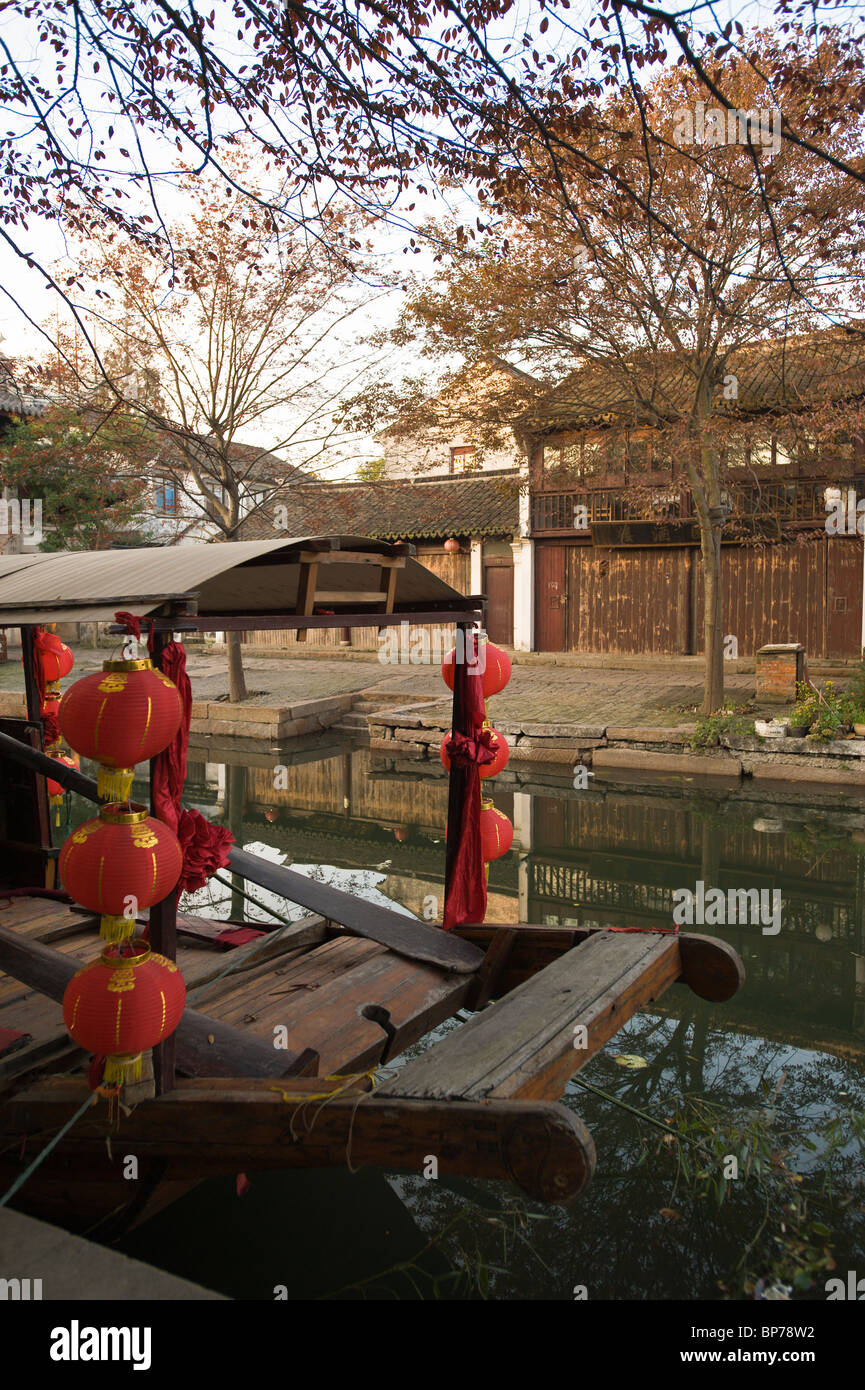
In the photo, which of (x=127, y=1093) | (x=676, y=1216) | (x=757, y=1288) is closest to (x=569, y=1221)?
(x=676, y=1216)

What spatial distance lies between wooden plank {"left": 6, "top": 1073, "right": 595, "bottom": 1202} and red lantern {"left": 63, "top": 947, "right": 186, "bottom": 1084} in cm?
23

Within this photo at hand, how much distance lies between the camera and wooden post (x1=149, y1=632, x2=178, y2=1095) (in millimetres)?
2924

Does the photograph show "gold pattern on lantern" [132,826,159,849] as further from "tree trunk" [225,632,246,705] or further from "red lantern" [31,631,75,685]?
"tree trunk" [225,632,246,705]

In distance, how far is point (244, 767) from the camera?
12922 millimetres

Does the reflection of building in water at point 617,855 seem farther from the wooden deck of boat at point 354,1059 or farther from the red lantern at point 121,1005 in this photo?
the red lantern at point 121,1005

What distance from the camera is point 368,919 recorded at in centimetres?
437

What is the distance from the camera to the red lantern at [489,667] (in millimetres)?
4781

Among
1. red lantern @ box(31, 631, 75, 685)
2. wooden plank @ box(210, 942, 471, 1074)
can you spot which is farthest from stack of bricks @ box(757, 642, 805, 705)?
wooden plank @ box(210, 942, 471, 1074)

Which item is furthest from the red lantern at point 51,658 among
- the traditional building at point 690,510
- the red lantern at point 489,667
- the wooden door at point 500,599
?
the wooden door at point 500,599

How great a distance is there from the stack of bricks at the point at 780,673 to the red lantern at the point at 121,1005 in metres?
11.3
